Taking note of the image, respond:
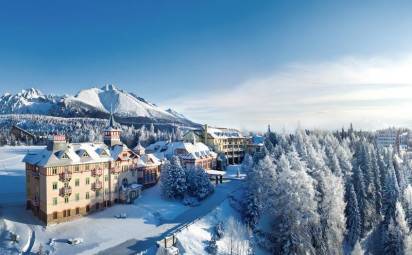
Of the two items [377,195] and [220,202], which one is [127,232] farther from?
[377,195]

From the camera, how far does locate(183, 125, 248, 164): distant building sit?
106062 mm

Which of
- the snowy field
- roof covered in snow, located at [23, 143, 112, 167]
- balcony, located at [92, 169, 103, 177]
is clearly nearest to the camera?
Result: the snowy field

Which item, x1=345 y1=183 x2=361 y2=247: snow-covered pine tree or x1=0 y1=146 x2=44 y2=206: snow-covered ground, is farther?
x1=0 y1=146 x2=44 y2=206: snow-covered ground

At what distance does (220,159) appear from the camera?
9575 centimetres

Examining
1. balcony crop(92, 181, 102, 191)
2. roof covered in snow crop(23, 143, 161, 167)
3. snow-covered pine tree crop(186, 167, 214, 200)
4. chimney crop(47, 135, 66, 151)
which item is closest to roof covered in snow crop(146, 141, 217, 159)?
snow-covered pine tree crop(186, 167, 214, 200)

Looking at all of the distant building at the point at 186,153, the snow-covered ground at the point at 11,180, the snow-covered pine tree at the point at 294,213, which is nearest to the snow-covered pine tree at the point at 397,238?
the snow-covered pine tree at the point at 294,213

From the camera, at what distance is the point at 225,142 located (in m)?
111

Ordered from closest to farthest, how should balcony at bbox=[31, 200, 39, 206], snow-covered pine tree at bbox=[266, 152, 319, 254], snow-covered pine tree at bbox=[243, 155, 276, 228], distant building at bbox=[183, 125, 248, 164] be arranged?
snow-covered pine tree at bbox=[266, 152, 319, 254], balcony at bbox=[31, 200, 39, 206], snow-covered pine tree at bbox=[243, 155, 276, 228], distant building at bbox=[183, 125, 248, 164]

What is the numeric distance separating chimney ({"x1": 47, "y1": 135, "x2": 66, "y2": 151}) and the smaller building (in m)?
31.0

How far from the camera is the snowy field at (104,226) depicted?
4088cm

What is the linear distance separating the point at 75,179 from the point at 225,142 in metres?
66.1

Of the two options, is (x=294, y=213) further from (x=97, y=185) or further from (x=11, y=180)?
(x=11, y=180)

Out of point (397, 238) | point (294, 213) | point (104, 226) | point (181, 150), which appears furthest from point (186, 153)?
point (397, 238)

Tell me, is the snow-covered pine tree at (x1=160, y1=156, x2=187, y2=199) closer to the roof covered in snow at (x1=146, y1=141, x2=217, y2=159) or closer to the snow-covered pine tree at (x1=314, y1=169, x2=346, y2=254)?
the roof covered in snow at (x1=146, y1=141, x2=217, y2=159)
